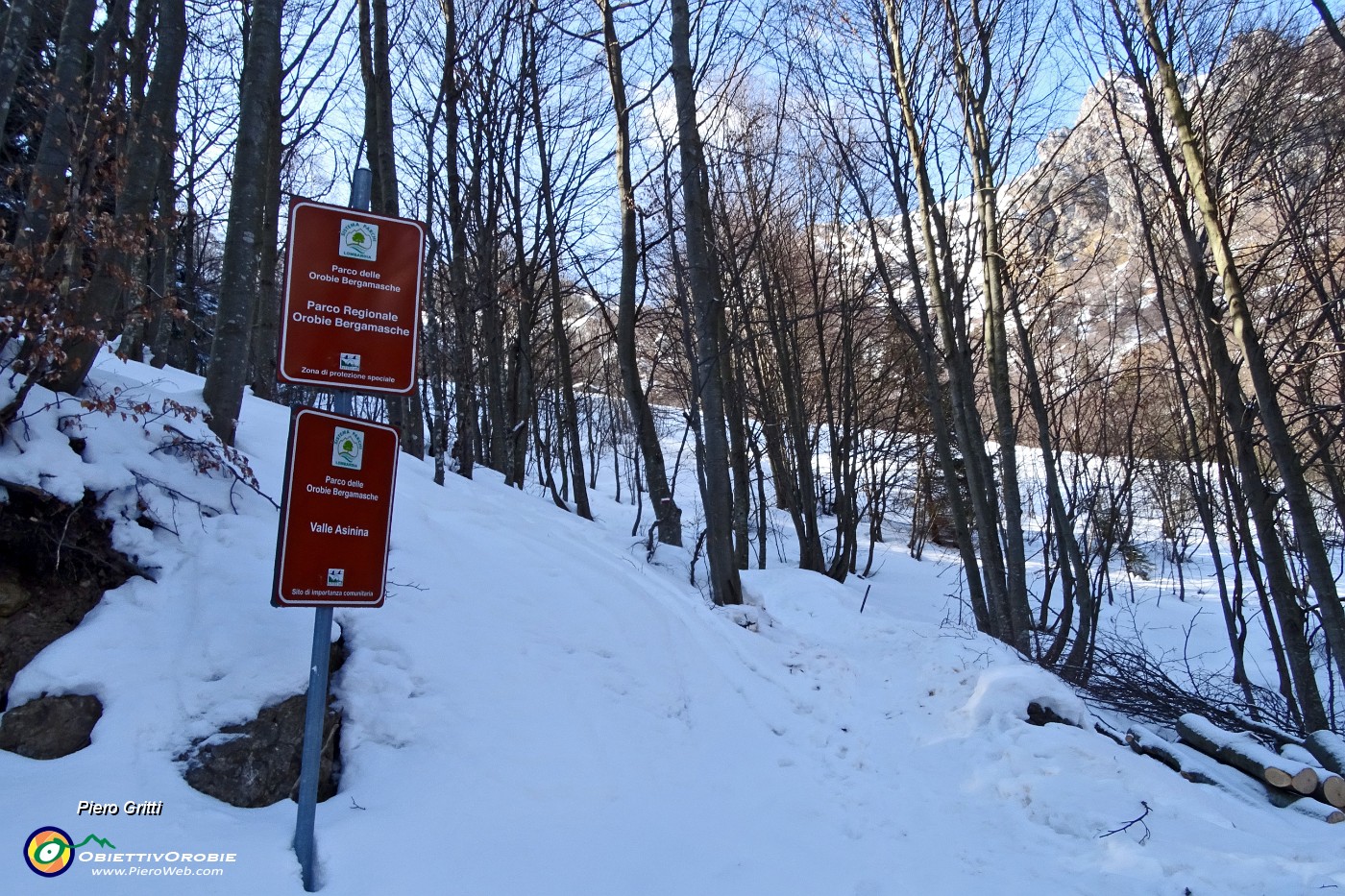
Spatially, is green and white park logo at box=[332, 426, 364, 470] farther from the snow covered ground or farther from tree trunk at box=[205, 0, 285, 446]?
tree trunk at box=[205, 0, 285, 446]

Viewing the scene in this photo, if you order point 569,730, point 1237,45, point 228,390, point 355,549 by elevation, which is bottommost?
point 569,730

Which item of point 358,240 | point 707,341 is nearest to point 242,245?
point 358,240

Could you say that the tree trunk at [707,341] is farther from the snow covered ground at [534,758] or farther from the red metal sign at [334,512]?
the red metal sign at [334,512]

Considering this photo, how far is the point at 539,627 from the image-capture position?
493 cm

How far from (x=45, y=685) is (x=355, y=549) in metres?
1.64

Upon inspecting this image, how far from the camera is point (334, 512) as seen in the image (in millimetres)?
2547

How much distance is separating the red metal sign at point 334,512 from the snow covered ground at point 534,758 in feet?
3.54

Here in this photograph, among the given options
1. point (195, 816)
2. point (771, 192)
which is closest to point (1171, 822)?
point (195, 816)

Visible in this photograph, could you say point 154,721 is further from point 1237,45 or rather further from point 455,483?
point 1237,45

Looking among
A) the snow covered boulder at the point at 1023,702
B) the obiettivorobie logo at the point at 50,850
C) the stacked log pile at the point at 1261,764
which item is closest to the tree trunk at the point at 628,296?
the snow covered boulder at the point at 1023,702

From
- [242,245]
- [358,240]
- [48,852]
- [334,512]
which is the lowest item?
[48,852]

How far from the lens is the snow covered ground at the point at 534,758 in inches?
114

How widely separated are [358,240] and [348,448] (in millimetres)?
767

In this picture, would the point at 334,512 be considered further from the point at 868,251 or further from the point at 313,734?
the point at 868,251
